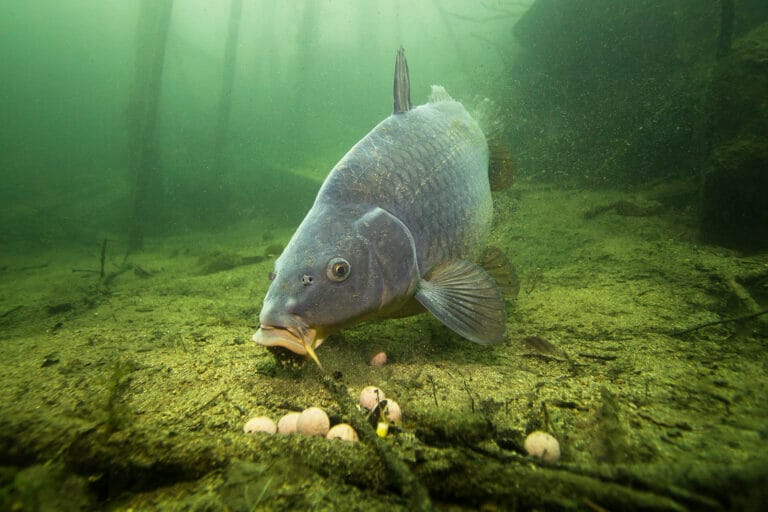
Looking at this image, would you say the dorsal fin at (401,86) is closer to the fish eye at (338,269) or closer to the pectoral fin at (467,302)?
the pectoral fin at (467,302)

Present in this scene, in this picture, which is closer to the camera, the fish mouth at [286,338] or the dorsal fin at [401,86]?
the fish mouth at [286,338]

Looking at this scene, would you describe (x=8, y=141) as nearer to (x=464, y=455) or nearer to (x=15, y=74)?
(x=15, y=74)

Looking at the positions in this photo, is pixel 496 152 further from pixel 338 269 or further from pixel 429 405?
pixel 429 405

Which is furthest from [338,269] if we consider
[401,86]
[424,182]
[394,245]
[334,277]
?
[401,86]

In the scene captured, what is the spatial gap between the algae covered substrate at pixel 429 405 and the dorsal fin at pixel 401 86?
1942 millimetres

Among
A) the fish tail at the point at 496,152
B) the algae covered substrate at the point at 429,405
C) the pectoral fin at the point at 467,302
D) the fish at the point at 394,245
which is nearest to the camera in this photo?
the algae covered substrate at the point at 429,405

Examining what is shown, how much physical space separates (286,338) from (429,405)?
785 millimetres

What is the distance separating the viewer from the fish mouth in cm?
168

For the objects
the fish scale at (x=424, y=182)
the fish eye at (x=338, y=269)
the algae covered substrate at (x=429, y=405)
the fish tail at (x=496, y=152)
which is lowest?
the algae covered substrate at (x=429, y=405)

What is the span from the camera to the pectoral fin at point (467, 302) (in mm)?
2105

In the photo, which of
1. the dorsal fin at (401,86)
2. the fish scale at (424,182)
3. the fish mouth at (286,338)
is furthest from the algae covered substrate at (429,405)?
Answer: the dorsal fin at (401,86)

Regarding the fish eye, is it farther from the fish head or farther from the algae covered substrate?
the algae covered substrate

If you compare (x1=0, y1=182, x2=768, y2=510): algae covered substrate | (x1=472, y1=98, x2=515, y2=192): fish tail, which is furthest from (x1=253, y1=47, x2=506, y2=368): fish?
(x1=472, y1=98, x2=515, y2=192): fish tail

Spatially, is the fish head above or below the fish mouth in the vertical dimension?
above
